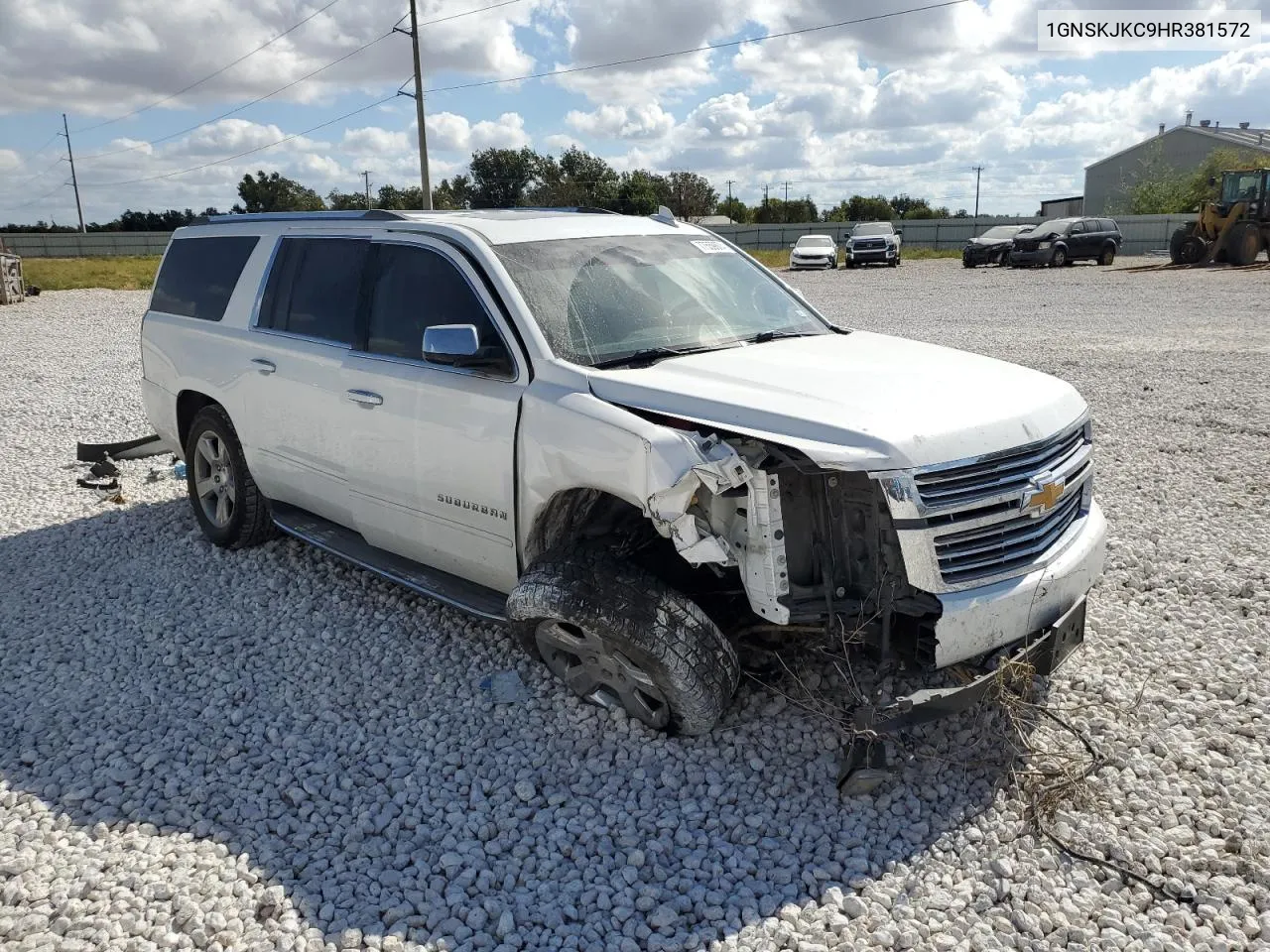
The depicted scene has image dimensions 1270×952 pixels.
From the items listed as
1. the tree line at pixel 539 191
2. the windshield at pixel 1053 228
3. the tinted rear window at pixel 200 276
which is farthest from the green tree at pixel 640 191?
the tinted rear window at pixel 200 276

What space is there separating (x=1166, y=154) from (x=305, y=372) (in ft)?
268

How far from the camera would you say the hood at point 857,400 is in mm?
3389

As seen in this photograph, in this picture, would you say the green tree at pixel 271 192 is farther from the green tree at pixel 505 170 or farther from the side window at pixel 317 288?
the side window at pixel 317 288

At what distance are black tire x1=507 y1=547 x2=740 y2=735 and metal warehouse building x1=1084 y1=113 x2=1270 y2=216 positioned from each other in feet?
239

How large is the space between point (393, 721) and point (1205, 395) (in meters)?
9.36

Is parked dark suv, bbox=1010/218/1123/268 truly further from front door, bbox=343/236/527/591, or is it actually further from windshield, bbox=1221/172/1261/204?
front door, bbox=343/236/527/591

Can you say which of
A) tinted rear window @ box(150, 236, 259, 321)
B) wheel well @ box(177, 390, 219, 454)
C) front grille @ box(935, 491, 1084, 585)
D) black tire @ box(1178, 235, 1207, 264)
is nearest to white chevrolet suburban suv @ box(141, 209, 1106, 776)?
front grille @ box(935, 491, 1084, 585)

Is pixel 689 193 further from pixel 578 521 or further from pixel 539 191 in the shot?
pixel 578 521

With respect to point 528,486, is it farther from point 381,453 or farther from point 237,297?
point 237,297

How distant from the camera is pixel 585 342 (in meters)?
4.23

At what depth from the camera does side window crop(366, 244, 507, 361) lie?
4.45m

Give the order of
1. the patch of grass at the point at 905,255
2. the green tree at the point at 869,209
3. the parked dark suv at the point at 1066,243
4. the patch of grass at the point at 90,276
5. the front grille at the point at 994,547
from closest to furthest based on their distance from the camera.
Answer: the front grille at the point at 994,547
the parked dark suv at the point at 1066,243
the patch of grass at the point at 90,276
the patch of grass at the point at 905,255
the green tree at the point at 869,209

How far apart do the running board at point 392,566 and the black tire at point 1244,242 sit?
102ft

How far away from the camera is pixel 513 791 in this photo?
3.70 meters
